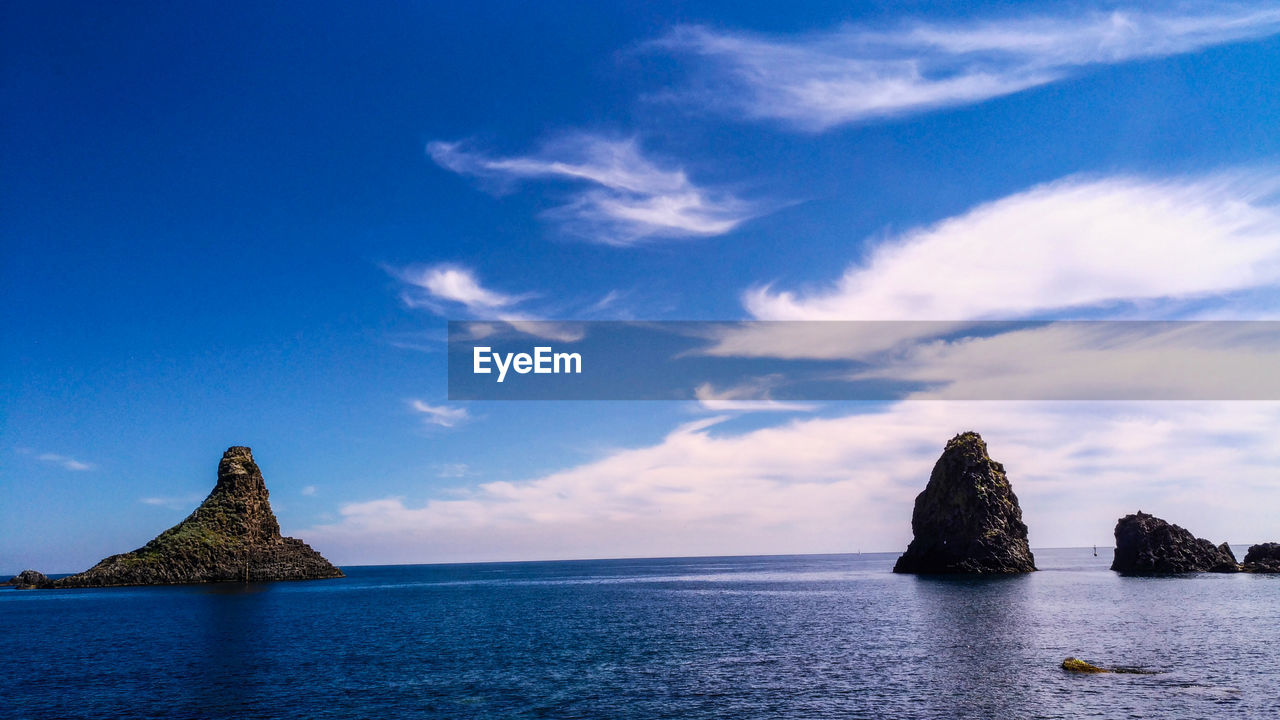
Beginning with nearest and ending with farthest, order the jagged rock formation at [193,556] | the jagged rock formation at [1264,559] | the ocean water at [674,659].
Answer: the ocean water at [674,659]
the jagged rock formation at [1264,559]
the jagged rock formation at [193,556]

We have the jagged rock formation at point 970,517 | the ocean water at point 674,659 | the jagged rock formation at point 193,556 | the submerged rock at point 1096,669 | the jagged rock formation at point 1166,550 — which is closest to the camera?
the ocean water at point 674,659

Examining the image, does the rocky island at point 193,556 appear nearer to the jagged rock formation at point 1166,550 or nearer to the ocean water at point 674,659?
the ocean water at point 674,659

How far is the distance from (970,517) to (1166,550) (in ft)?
185

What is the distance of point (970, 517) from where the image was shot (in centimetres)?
16788

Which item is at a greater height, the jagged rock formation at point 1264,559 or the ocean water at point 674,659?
the ocean water at point 674,659

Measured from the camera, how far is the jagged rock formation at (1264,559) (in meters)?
171

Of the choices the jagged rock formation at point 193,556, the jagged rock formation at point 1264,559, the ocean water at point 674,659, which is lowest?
the jagged rock formation at point 1264,559

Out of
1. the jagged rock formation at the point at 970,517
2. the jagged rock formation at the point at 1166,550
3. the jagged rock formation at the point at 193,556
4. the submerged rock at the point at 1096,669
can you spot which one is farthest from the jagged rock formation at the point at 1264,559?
the jagged rock formation at the point at 193,556

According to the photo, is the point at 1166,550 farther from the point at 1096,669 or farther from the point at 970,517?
the point at 1096,669

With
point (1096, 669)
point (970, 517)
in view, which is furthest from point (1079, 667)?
point (970, 517)

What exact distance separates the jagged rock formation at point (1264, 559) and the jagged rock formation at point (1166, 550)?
3682 mm

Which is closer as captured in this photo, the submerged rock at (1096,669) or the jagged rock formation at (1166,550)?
the submerged rock at (1096,669)

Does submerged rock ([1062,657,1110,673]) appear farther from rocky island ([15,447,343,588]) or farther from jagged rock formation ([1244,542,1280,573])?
rocky island ([15,447,343,588])

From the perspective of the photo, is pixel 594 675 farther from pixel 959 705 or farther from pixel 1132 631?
pixel 1132 631
